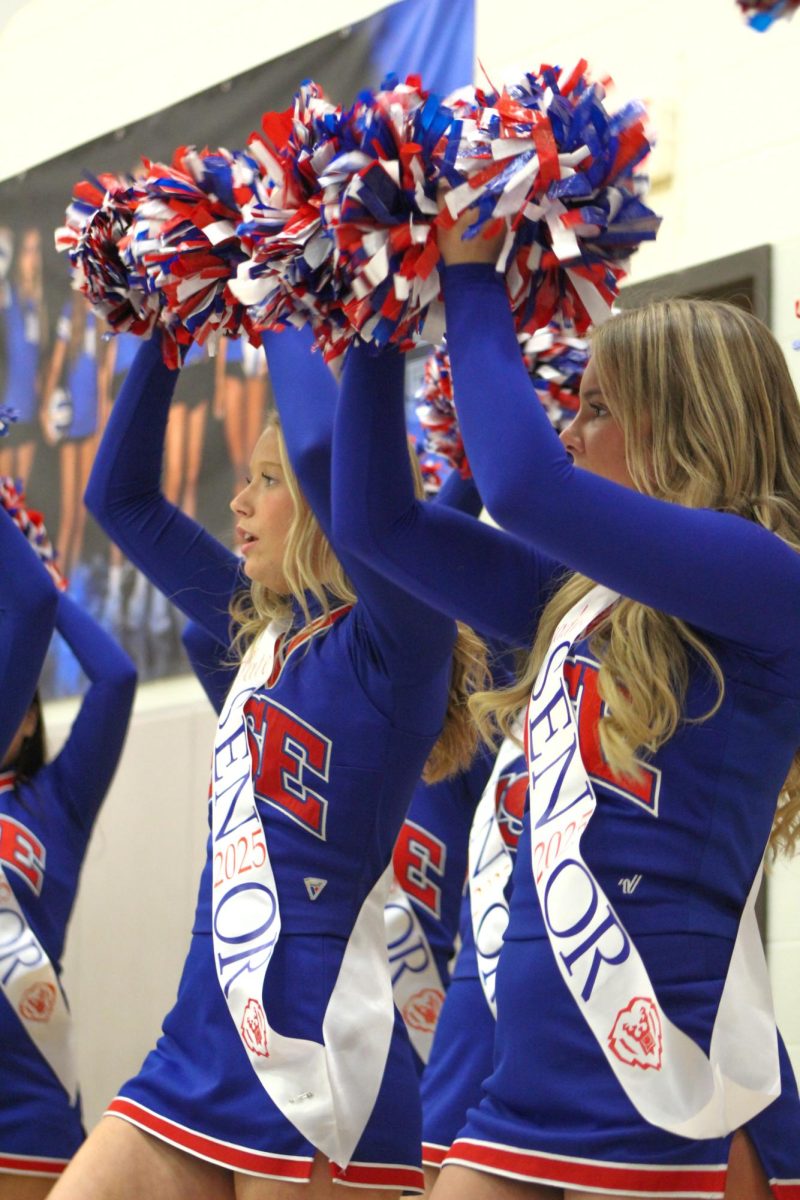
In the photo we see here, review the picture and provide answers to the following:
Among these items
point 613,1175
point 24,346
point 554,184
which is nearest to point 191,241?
point 554,184

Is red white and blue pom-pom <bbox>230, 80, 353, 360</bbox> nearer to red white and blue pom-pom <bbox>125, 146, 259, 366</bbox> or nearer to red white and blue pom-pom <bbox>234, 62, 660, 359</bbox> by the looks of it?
red white and blue pom-pom <bbox>234, 62, 660, 359</bbox>

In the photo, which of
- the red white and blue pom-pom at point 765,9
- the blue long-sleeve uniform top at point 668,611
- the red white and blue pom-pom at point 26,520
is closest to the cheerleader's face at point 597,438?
the blue long-sleeve uniform top at point 668,611

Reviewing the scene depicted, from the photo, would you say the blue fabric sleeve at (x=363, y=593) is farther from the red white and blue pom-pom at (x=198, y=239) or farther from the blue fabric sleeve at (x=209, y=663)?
the blue fabric sleeve at (x=209, y=663)

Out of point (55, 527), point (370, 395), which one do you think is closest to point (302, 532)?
point (370, 395)

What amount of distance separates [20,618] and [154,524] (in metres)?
0.46

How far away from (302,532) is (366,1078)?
71 centimetres

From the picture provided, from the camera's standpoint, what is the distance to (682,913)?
4.73 feet

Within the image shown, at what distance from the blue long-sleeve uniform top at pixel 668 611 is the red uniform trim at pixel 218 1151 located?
1.38 ft

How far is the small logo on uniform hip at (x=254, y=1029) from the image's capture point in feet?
5.94

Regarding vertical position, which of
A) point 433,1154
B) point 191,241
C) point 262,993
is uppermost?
point 191,241

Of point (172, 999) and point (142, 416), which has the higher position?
point (142, 416)

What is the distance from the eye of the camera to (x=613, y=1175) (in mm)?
1366

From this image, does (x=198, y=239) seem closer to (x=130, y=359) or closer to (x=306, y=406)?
(x=306, y=406)

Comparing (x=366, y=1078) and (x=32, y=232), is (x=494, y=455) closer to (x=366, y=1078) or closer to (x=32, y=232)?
(x=366, y=1078)
